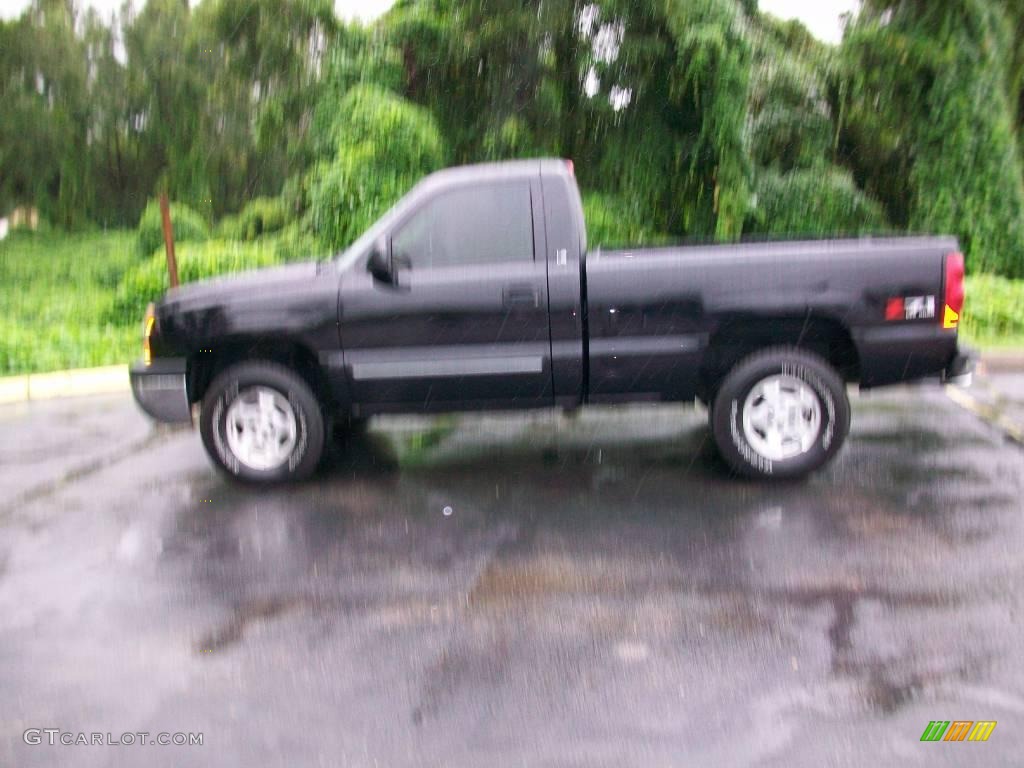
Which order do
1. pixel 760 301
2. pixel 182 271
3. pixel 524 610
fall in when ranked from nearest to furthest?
pixel 524 610
pixel 760 301
pixel 182 271

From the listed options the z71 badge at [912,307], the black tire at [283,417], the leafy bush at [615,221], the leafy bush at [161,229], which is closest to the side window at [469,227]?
the black tire at [283,417]

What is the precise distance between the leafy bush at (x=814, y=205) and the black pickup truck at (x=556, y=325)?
29.7 feet

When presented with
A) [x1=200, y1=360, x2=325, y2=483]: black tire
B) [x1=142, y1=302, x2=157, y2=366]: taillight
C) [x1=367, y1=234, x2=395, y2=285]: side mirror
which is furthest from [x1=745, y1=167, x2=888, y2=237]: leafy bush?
[x1=142, y1=302, x2=157, y2=366]: taillight

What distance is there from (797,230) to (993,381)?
6085mm

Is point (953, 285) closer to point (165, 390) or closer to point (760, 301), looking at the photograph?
point (760, 301)

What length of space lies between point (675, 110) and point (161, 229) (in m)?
13.2

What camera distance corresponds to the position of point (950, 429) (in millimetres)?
6895

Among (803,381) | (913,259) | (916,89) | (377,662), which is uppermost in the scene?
(916,89)

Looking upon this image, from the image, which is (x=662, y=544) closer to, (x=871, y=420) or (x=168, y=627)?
(x=168, y=627)

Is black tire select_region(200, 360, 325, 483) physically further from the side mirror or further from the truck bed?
the truck bed

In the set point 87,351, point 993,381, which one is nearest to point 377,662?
point 993,381

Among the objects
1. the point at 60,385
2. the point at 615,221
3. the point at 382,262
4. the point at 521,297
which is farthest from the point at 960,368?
the point at 615,221

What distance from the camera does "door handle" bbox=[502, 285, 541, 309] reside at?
18.2 feet

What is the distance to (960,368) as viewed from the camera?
18.0 ft
